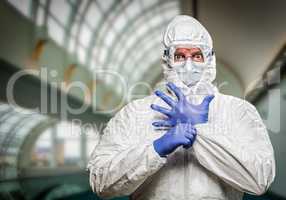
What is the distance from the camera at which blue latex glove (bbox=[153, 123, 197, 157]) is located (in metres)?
1.33

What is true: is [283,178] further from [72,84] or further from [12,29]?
[12,29]

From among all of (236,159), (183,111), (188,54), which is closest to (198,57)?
(188,54)

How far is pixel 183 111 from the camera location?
137cm

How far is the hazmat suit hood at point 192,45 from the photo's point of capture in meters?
1.50

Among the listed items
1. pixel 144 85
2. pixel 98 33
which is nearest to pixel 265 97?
pixel 144 85

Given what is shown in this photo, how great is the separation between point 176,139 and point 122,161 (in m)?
0.17

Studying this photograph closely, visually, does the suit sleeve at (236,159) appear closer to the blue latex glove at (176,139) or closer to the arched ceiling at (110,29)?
the blue latex glove at (176,139)

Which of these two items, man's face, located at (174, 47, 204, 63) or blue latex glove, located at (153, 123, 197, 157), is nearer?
blue latex glove, located at (153, 123, 197, 157)

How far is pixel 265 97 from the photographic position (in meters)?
3.36

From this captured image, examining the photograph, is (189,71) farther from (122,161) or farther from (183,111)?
(122,161)

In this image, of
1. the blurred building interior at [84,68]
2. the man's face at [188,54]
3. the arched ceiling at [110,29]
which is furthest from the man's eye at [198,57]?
the arched ceiling at [110,29]

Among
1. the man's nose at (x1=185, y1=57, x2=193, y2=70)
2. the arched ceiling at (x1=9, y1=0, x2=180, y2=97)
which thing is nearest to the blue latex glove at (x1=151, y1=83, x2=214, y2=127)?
the man's nose at (x1=185, y1=57, x2=193, y2=70)

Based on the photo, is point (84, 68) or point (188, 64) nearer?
point (188, 64)

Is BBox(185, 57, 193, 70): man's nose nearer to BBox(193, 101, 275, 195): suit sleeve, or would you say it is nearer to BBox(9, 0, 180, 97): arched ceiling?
BBox(193, 101, 275, 195): suit sleeve
